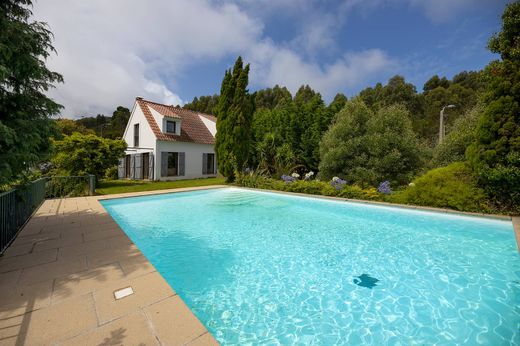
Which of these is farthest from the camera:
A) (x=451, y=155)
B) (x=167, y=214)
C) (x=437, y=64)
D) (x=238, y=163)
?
(x=238, y=163)

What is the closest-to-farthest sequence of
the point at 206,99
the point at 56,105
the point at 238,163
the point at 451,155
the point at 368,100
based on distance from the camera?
the point at 56,105 → the point at 451,155 → the point at 238,163 → the point at 368,100 → the point at 206,99

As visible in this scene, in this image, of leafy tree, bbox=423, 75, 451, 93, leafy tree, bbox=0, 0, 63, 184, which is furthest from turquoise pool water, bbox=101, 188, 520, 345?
leafy tree, bbox=423, 75, 451, 93

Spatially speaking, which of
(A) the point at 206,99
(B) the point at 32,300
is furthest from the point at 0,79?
(A) the point at 206,99

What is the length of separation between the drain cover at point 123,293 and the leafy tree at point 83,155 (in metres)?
13.4

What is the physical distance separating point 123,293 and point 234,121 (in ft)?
48.6

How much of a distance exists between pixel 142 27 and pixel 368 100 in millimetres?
38828

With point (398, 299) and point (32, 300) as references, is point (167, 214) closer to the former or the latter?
point (32, 300)

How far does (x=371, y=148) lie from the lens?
1225 centimetres

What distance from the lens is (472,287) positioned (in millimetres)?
3859

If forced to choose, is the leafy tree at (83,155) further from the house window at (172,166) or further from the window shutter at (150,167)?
the house window at (172,166)

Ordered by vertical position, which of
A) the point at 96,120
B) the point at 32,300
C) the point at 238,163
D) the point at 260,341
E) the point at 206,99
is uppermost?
the point at 206,99

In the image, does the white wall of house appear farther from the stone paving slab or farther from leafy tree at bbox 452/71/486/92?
leafy tree at bbox 452/71/486/92

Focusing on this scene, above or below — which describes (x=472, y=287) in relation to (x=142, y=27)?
below

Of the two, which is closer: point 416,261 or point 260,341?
point 260,341
